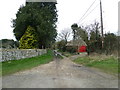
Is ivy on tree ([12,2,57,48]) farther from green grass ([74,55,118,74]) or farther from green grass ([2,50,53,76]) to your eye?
green grass ([74,55,118,74])

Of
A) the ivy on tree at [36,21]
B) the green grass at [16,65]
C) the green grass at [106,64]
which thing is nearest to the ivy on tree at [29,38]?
the ivy on tree at [36,21]

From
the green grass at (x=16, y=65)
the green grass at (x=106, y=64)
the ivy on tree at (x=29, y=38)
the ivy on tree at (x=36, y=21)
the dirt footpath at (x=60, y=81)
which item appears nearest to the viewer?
the dirt footpath at (x=60, y=81)

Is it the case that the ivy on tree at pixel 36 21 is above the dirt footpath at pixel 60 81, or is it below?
above

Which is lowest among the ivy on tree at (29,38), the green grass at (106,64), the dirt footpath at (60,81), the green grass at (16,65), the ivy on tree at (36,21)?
the green grass at (16,65)

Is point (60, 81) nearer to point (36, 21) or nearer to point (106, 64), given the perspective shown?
point (106, 64)

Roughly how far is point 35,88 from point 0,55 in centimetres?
1172

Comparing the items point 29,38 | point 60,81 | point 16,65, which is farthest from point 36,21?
point 60,81

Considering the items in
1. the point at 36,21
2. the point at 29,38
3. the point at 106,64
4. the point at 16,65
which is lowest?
the point at 16,65

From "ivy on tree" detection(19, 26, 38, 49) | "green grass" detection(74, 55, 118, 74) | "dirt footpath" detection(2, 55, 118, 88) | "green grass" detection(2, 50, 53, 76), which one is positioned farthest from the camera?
"ivy on tree" detection(19, 26, 38, 49)

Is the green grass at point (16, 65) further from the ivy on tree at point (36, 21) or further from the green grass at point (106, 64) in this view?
the ivy on tree at point (36, 21)

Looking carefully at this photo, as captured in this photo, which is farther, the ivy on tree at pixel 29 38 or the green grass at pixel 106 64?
the ivy on tree at pixel 29 38

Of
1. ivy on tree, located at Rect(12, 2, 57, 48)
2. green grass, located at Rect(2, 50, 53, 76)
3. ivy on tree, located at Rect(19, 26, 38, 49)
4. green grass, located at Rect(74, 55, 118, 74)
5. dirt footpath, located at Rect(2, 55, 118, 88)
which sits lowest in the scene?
green grass, located at Rect(2, 50, 53, 76)

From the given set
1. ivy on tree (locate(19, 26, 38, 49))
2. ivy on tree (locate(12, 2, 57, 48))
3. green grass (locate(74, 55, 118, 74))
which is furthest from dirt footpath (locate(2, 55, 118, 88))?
ivy on tree (locate(19, 26, 38, 49))

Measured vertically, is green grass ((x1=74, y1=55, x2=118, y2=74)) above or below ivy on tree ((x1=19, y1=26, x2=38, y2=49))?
below
